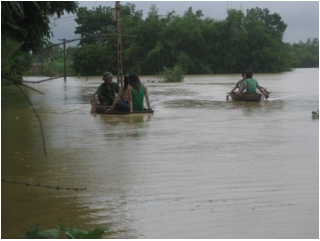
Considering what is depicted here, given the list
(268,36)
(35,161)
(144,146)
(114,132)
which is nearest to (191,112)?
(114,132)

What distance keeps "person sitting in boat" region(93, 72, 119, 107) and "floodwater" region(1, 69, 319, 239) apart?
4.60ft

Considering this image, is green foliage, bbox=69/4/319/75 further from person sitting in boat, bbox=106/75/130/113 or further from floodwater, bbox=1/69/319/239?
floodwater, bbox=1/69/319/239

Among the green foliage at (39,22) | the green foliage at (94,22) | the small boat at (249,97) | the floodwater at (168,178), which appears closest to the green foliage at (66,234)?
the floodwater at (168,178)

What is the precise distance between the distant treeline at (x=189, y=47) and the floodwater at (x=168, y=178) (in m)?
77.1

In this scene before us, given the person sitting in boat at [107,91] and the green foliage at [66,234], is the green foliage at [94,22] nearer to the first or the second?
the person sitting in boat at [107,91]

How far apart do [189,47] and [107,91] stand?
7923 centimetres

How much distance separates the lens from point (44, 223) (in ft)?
24.1

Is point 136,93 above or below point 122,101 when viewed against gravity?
above

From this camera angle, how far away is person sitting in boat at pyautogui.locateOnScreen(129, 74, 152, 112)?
1908cm

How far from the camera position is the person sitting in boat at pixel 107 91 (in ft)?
65.6

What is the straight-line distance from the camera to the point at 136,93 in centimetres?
1934

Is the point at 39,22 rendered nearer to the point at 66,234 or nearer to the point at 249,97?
the point at 249,97


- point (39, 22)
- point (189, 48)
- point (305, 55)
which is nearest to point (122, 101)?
point (39, 22)

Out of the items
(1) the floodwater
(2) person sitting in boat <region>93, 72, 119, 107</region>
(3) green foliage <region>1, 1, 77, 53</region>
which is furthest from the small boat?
(3) green foliage <region>1, 1, 77, 53</region>
